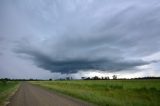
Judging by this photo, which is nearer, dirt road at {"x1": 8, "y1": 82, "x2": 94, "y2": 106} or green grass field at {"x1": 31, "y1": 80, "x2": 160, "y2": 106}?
dirt road at {"x1": 8, "y1": 82, "x2": 94, "y2": 106}

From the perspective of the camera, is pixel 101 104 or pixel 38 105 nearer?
pixel 38 105

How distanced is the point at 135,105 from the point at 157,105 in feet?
6.25

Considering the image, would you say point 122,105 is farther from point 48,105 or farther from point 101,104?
point 48,105

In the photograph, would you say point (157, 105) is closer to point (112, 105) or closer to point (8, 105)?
point (112, 105)

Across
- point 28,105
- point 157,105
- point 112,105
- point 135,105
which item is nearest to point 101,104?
point 112,105

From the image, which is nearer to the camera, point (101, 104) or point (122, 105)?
point (122, 105)

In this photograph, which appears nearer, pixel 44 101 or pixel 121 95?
pixel 44 101

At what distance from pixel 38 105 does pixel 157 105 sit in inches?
398

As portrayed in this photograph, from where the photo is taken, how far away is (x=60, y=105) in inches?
699

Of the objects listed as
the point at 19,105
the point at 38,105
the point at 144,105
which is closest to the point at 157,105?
the point at 144,105

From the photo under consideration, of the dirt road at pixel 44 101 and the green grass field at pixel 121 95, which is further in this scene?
the green grass field at pixel 121 95

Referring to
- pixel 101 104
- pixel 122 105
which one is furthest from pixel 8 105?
pixel 122 105

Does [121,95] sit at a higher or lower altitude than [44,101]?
higher

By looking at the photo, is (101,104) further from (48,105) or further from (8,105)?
(8,105)
